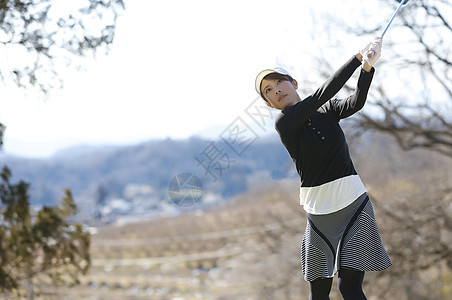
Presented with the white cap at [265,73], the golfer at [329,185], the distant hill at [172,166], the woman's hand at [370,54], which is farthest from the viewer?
the distant hill at [172,166]

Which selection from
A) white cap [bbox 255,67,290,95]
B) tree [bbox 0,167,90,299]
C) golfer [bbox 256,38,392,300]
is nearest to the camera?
golfer [bbox 256,38,392,300]

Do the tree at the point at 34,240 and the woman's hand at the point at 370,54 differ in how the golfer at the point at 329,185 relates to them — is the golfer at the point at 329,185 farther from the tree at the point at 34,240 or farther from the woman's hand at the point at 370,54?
the tree at the point at 34,240

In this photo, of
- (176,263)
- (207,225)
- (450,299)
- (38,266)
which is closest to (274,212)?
(450,299)

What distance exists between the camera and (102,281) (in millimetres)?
24000

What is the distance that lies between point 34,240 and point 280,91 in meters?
4.43

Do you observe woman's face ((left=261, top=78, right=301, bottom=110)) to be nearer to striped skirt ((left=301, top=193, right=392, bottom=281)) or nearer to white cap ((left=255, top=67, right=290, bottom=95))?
white cap ((left=255, top=67, right=290, bottom=95))

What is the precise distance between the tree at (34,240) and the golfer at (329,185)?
389 cm

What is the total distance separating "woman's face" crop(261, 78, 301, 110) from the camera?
2.00 meters

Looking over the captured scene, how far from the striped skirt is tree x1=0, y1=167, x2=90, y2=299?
12.6ft

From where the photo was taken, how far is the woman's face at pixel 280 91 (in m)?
2.00

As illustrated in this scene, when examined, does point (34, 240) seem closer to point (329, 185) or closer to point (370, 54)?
point (329, 185)

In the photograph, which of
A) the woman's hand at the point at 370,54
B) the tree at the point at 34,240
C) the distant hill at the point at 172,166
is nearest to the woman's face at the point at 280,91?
the woman's hand at the point at 370,54

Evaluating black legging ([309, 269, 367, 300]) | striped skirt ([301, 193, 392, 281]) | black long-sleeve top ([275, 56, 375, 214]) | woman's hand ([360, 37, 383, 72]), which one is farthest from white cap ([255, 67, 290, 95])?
black legging ([309, 269, 367, 300])

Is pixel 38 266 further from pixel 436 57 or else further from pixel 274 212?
pixel 274 212
